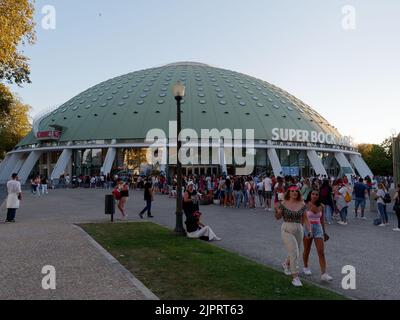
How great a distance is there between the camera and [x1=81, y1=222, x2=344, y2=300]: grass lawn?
6.21 metres

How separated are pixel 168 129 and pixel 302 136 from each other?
17905 millimetres

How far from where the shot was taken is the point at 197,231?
38.1ft

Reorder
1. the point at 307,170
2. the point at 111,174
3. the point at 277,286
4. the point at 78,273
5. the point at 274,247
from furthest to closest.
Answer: the point at 307,170 → the point at 111,174 → the point at 274,247 → the point at 78,273 → the point at 277,286

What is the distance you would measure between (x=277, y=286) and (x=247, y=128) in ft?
140

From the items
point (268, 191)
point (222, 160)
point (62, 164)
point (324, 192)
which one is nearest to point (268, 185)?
point (268, 191)

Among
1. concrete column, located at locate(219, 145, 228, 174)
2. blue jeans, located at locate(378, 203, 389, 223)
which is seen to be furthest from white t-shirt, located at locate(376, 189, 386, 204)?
concrete column, located at locate(219, 145, 228, 174)

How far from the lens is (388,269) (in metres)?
8.05

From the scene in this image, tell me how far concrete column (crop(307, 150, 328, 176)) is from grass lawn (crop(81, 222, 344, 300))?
140 feet

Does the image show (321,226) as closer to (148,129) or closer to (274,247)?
(274,247)

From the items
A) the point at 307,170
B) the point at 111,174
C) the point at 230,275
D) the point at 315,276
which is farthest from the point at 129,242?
the point at 307,170

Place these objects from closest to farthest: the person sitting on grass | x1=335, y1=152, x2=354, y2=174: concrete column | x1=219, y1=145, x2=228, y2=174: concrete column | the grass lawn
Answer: the grass lawn
the person sitting on grass
x1=219, y1=145, x2=228, y2=174: concrete column
x1=335, y1=152, x2=354, y2=174: concrete column

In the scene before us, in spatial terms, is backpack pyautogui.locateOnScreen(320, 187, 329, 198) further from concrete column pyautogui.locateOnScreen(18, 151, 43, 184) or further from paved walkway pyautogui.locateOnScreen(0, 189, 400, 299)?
concrete column pyautogui.locateOnScreen(18, 151, 43, 184)

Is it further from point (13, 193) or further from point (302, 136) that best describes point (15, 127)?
point (13, 193)

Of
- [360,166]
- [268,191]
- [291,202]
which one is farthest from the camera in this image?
[360,166]
